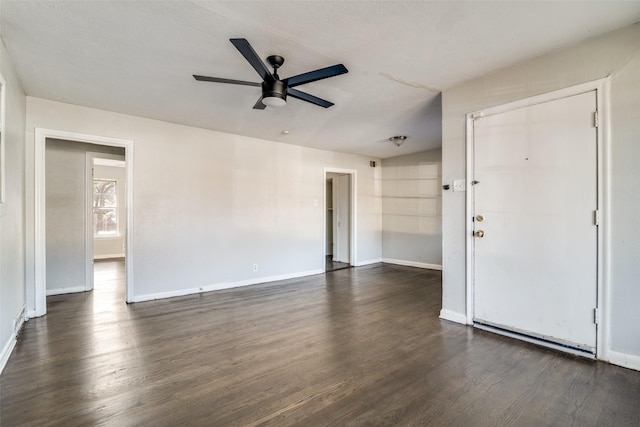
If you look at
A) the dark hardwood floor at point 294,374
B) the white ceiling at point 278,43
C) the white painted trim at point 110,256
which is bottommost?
A: the dark hardwood floor at point 294,374

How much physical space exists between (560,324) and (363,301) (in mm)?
2063

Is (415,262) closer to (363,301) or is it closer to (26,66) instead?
(363,301)

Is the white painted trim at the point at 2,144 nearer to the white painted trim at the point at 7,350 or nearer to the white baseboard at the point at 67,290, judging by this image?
the white painted trim at the point at 7,350

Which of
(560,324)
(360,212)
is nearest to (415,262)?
(360,212)

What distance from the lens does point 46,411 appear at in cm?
174

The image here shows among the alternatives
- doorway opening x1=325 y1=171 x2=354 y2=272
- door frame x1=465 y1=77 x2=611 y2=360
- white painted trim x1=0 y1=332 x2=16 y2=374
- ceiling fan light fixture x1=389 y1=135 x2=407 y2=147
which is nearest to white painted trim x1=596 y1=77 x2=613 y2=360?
door frame x1=465 y1=77 x2=611 y2=360

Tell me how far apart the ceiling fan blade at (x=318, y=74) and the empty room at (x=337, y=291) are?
0.05ft

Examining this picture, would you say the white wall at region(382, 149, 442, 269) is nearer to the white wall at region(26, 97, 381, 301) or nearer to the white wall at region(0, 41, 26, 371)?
the white wall at region(26, 97, 381, 301)

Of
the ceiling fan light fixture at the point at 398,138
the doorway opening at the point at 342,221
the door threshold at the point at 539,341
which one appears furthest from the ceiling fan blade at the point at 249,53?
the doorway opening at the point at 342,221

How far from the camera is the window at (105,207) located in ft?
26.7

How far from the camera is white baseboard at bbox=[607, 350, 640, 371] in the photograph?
2.16m

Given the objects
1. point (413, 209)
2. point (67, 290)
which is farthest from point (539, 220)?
point (67, 290)

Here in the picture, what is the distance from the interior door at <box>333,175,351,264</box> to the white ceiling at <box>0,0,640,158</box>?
332cm

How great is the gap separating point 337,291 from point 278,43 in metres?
3.38
